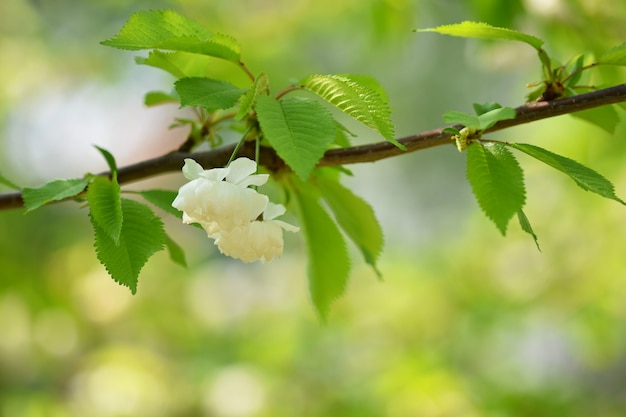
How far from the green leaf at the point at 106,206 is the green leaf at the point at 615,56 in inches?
11.0

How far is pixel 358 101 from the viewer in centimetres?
33

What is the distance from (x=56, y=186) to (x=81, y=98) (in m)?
1.89

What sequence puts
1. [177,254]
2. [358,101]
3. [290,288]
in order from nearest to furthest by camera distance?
[358,101] < [177,254] < [290,288]

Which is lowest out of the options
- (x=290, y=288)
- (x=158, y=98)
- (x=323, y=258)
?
(x=290, y=288)

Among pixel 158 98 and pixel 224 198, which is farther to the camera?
pixel 158 98

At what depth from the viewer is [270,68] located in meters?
1.67

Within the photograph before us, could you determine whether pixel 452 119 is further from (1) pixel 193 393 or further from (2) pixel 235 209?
(1) pixel 193 393

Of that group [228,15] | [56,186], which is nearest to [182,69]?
[56,186]

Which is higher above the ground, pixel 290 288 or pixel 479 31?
pixel 479 31

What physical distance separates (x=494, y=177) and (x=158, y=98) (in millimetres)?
285

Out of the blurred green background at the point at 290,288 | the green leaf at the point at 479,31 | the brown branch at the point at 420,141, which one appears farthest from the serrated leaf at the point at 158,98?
the blurred green background at the point at 290,288

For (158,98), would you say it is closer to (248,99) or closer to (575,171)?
(248,99)

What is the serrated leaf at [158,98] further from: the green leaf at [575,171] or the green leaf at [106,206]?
the green leaf at [575,171]

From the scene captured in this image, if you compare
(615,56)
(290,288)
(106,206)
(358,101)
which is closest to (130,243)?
(106,206)
